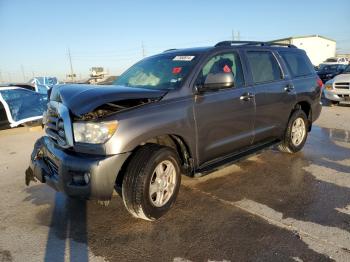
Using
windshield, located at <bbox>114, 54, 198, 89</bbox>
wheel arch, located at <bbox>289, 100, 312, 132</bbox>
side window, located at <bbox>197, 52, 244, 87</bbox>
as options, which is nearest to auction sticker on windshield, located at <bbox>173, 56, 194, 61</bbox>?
windshield, located at <bbox>114, 54, 198, 89</bbox>

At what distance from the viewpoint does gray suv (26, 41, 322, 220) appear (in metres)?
3.24

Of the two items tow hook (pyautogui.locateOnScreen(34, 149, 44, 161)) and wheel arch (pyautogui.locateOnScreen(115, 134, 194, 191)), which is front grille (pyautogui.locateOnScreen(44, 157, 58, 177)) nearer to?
tow hook (pyautogui.locateOnScreen(34, 149, 44, 161))

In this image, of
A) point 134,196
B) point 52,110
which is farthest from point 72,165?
point 52,110

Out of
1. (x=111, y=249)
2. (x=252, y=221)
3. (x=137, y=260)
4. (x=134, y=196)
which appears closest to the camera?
(x=137, y=260)

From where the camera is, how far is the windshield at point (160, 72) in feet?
13.4

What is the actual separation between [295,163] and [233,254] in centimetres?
303

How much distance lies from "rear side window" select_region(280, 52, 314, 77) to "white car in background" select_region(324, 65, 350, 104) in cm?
656

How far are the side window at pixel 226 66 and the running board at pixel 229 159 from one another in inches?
36.7

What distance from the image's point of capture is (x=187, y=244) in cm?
317

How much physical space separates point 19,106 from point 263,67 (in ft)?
23.2

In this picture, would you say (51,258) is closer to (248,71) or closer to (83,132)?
(83,132)

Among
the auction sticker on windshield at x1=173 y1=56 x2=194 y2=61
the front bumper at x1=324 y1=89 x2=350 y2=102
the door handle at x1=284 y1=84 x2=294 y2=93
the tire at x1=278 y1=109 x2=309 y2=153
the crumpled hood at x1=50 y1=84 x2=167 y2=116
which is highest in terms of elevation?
the auction sticker on windshield at x1=173 y1=56 x2=194 y2=61

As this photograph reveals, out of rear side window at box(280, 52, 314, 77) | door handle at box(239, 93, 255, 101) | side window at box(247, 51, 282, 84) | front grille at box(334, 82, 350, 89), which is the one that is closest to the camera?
door handle at box(239, 93, 255, 101)

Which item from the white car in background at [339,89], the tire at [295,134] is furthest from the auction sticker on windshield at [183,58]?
the white car in background at [339,89]
